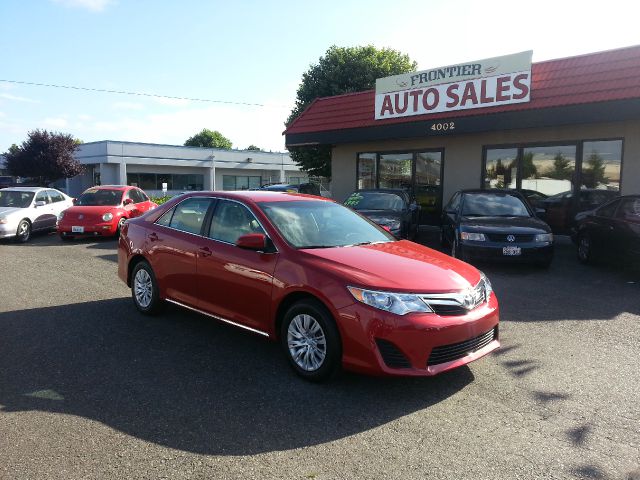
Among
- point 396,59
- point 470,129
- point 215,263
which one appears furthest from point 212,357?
point 396,59

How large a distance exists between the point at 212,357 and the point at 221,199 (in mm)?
1658

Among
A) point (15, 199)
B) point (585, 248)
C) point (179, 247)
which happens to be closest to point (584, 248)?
point (585, 248)

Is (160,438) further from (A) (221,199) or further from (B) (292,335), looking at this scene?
(A) (221,199)

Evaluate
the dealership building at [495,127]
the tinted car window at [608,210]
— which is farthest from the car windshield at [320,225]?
the dealership building at [495,127]

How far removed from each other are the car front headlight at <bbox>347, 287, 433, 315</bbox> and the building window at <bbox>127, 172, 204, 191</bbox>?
39.4 meters

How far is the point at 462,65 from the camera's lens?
13.0m

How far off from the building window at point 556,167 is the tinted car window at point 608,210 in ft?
9.23

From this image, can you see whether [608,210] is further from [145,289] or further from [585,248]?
[145,289]

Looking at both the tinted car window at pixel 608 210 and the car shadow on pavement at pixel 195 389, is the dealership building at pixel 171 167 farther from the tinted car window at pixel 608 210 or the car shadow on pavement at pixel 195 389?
the car shadow on pavement at pixel 195 389

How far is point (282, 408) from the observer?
370cm

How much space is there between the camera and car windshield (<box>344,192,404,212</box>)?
11.7 metres

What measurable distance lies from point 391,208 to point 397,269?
24.9 feet

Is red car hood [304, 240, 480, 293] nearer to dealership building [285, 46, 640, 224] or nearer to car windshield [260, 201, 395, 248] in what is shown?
car windshield [260, 201, 395, 248]

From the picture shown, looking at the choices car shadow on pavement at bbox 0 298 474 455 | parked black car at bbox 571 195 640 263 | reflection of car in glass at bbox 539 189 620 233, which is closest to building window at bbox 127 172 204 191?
reflection of car in glass at bbox 539 189 620 233
